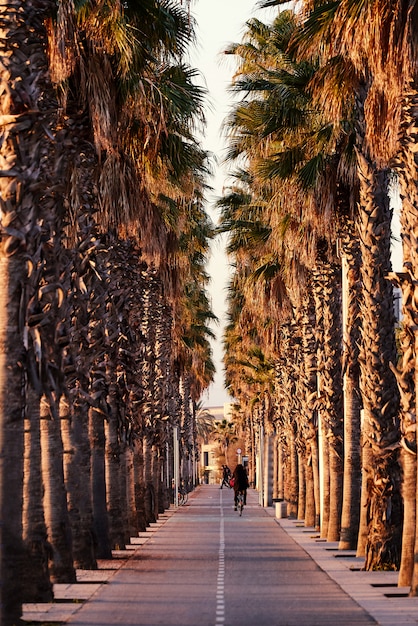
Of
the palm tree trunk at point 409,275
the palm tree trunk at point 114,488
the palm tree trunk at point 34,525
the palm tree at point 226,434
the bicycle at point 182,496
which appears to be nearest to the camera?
A: the palm tree trunk at point 34,525

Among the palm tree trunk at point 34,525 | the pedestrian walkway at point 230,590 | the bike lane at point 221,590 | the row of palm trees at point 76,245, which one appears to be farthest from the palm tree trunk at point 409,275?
the palm tree trunk at point 34,525

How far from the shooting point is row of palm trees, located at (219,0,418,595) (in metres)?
20.1

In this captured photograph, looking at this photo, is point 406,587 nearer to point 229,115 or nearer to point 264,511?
point 229,115

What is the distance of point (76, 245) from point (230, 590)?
7.42m

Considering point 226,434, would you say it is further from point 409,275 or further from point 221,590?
point 409,275

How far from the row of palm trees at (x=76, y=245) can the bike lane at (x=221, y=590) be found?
3.95 feet

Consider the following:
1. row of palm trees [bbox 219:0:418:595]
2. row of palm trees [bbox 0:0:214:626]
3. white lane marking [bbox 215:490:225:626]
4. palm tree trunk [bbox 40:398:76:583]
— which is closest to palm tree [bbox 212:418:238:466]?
row of palm trees [bbox 219:0:418:595]

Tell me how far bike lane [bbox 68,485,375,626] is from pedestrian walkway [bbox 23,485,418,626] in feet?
0.04

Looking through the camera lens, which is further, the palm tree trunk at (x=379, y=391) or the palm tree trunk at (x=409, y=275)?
the palm tree trunk at (x=379, y=391)

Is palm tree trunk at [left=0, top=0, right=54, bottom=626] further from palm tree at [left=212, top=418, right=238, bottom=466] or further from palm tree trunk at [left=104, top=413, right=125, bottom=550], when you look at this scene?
palm tree at [left=212, top=418, right=238, bottom=466]

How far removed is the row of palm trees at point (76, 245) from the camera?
16.3 meters

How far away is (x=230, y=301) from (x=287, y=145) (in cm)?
4755

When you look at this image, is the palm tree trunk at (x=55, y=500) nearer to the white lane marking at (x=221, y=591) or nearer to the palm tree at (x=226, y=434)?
the white lane marking at (x=221, y=591)

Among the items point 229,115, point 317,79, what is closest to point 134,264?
point 229,115
